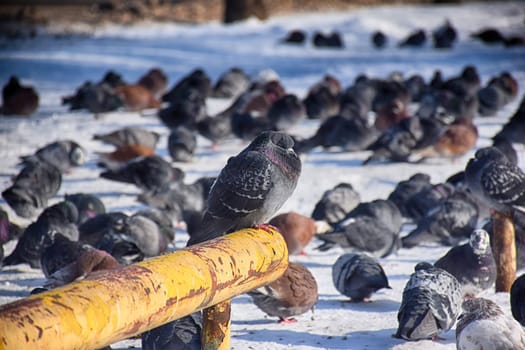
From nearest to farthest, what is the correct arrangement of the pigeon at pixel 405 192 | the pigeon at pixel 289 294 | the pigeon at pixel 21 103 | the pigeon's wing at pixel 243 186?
the pigeon's wing at pixel 243 186
the pigeon at pixel 289 294
the pigeon at pixel 405 192
the pigeon at pixel 21 103

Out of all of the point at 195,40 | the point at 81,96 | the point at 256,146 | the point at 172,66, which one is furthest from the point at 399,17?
the point at 256,146

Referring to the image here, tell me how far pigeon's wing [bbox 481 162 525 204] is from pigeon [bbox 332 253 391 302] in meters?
0.83

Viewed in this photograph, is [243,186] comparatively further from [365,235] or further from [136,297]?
[365,235]

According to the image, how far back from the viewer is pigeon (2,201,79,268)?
6.41 metres

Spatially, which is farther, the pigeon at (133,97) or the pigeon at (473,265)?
the pigeon at (133,97)

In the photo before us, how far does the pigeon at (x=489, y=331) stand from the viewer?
13.5 feet

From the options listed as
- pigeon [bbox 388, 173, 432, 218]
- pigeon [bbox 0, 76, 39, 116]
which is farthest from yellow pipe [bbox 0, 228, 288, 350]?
pigeon [bbox 0, 76, 39, 116]

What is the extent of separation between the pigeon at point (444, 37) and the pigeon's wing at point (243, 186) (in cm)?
1556

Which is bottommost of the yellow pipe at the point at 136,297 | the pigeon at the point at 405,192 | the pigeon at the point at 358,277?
the pigeon at the point at 405,192

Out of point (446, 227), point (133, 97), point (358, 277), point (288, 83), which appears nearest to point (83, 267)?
point (358, 277)

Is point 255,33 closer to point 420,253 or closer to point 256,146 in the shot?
point 420,253

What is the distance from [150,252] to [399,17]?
18.0 meters

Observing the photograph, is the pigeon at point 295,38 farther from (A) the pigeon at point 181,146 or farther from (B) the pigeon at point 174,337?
(B) the pigeon at point 174,337

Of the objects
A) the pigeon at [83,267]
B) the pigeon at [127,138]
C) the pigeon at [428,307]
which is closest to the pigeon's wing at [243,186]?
the pigeon at [428,307]
